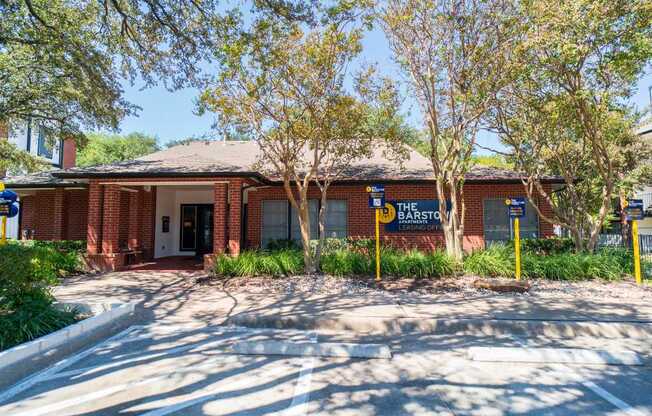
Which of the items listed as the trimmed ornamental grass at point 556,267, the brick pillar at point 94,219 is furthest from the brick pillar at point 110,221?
the trimmed ornamental grass at point 556,267

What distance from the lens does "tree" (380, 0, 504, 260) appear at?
9.38 metres

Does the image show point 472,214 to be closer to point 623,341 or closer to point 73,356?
point 623,341

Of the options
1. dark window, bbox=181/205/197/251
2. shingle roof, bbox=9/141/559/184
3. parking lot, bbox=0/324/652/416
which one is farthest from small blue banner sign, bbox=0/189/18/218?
parking lot, bbox=0/324/652/416

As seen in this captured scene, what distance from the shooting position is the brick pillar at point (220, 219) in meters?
10.8

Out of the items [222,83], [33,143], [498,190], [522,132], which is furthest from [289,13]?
[33,143]

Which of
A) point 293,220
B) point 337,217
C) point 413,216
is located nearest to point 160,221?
point 293,220

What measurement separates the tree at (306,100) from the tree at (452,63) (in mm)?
1153

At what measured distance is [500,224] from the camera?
43.3 ft

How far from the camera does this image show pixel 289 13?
7.96 meters

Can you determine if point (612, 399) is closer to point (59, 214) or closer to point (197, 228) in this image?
point (197, 228)

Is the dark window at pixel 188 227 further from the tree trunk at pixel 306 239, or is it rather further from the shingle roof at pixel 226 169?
the tree trunk at pixel 306 239

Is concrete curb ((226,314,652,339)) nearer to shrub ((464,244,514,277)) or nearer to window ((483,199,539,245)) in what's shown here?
shrub ((464,244,514,277))

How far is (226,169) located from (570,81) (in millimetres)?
9480

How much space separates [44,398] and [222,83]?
774 centimetres
